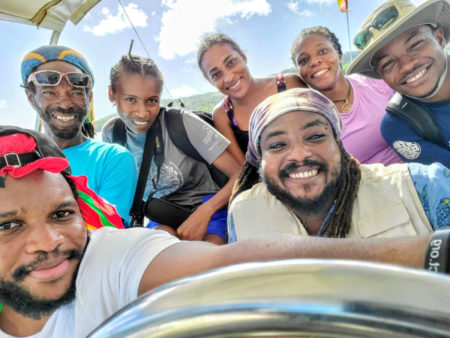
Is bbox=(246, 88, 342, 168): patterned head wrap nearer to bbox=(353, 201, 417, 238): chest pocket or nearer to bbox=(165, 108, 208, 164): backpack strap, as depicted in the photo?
bbox=(353, 201, 417, 238): chest pocket

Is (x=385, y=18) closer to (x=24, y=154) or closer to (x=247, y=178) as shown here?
(x=247, y=178)

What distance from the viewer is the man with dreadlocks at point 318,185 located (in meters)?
1.09

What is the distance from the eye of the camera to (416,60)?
151 cm

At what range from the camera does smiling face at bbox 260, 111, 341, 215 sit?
1.25m

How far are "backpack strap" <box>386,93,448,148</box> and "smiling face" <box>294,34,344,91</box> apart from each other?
0.49 meters

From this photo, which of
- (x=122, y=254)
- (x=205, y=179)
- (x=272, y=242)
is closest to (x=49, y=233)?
(x=122, y=254)

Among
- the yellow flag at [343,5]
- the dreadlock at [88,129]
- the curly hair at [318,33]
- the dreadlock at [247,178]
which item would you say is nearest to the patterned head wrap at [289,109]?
the dreadlock at [247,178]

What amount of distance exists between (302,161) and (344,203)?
0.22 meters

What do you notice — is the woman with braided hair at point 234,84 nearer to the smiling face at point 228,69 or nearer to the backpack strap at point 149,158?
the smiling face at point 228,69

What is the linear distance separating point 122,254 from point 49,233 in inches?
7.7

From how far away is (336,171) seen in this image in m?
1.26

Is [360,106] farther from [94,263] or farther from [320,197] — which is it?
[94,263]

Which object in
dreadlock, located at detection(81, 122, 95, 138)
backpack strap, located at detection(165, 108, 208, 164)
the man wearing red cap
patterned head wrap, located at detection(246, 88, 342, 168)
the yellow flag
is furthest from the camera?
the yellow flag

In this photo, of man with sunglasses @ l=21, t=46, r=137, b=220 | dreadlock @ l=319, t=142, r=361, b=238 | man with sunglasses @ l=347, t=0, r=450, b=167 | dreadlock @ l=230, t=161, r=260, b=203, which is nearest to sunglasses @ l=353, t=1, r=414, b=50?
man with sunglasses @ l=347, t=0, r=450, b=167
